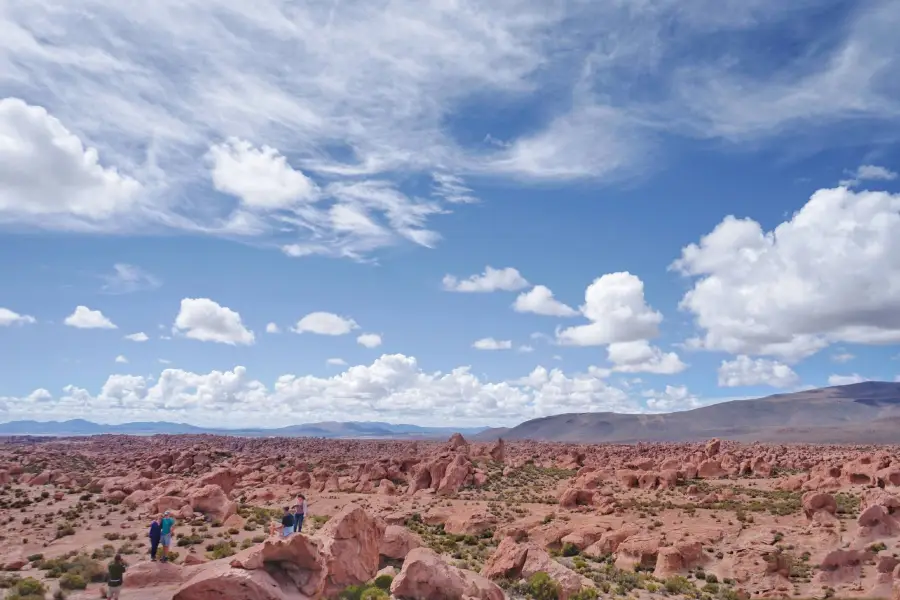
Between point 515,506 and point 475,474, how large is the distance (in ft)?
49.0

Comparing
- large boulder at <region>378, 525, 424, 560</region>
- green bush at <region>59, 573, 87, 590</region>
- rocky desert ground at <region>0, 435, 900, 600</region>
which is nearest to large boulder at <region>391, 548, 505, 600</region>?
rocky desert ground at <region>0, 435, 900, 600</region>

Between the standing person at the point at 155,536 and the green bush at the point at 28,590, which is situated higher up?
the standing person at the point at 155,536

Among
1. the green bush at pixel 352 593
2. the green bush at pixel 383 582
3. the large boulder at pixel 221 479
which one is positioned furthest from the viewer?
the large boulder at pixel 221 479

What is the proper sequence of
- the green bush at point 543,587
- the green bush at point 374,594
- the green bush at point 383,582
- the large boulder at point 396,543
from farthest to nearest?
the large boulder at point 396,543
the green bush at point 543,587
the green bush at point 383,582
the green bush at point 374,594

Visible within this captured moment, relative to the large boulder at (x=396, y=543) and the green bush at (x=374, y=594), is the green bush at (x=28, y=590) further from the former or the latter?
the large boulder at (x=396, y=543)

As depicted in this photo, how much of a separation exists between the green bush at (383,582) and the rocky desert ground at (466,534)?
0.06 meters

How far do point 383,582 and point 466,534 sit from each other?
67.4 ft

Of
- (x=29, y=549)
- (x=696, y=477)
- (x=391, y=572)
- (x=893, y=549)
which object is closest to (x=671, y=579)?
(x=893, y=549)

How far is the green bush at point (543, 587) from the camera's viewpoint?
2361 cm

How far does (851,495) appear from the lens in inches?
2007

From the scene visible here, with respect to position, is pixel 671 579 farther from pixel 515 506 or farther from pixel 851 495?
pixel 851 495

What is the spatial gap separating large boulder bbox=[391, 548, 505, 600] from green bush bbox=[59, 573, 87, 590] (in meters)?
12.3

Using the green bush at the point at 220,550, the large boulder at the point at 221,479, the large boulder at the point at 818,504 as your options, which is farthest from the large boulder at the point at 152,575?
the large boulder at the point at 818,504

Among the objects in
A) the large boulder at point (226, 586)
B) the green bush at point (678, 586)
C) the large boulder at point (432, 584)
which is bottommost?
the green bush at point (678, 586)
